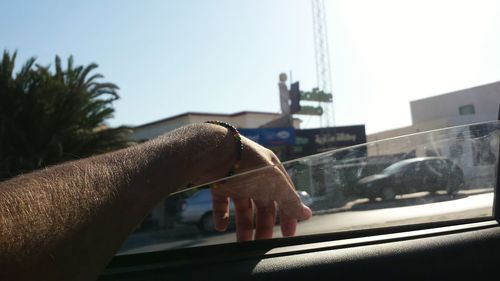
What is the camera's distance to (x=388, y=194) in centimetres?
207

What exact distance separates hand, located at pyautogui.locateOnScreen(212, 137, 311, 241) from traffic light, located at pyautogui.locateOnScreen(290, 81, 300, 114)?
1181 inches

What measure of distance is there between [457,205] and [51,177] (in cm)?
162

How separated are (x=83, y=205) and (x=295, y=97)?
1218 inches

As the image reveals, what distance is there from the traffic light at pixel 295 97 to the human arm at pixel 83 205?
1198 inches

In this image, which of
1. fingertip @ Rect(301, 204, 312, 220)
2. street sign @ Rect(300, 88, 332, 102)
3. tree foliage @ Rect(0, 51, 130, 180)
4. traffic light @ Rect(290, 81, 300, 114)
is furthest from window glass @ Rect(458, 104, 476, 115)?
street sign @ Rect(300, 88, 332, 102)

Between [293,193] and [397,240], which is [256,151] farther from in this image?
[397,240]

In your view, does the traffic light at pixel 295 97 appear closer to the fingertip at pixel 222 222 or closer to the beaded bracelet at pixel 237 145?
the fingertip at pixel 222 222

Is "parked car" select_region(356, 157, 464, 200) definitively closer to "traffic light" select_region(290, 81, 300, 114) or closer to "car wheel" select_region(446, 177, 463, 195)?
"car wheel" select_region(446, 177, 463, 195)

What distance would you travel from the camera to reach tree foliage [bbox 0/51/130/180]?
13.5 metres

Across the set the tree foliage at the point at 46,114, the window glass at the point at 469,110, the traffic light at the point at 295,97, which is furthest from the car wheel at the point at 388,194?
the traffic light at the point at 295,97

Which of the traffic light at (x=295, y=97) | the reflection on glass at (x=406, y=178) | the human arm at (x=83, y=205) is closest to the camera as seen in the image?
the human arm at (x=83, y=205)

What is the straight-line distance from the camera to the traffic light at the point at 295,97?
31.5 metres

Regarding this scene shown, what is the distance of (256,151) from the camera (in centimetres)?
169

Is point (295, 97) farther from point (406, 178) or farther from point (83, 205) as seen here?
point (83, 205)
